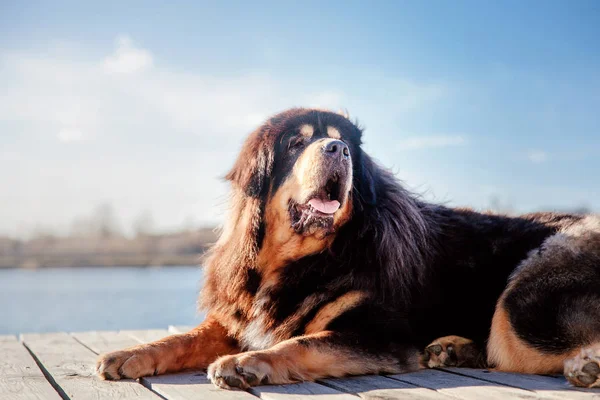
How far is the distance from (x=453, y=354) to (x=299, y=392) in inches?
39.2

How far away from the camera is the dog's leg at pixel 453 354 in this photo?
10.3 feet

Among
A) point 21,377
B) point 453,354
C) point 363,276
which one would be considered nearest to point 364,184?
point 363,276

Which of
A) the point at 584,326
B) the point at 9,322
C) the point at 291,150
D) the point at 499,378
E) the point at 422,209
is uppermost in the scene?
the point at 291,150

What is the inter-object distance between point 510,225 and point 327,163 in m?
1.07

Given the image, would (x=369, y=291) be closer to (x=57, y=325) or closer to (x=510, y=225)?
(x=510, y=225)

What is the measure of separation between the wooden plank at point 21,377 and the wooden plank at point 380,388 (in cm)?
113

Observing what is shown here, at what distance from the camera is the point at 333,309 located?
9.93 feet

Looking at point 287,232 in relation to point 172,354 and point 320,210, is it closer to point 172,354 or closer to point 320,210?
point 320,210

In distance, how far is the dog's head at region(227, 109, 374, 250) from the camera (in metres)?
3.05

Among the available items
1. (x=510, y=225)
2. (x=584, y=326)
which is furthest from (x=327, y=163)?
(x=584, y=326)

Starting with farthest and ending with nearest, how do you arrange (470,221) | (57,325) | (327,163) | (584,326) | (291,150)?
(57,325) < (470,221) < (291,150) < (327,163) < (584,326)

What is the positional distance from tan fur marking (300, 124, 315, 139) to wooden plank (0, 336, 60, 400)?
1601 mm

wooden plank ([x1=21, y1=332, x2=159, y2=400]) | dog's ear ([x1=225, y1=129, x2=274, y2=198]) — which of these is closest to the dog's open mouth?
dog's ear ([x1=225, y1=129, x2=274, y2=198])

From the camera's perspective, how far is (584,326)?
2783mm
